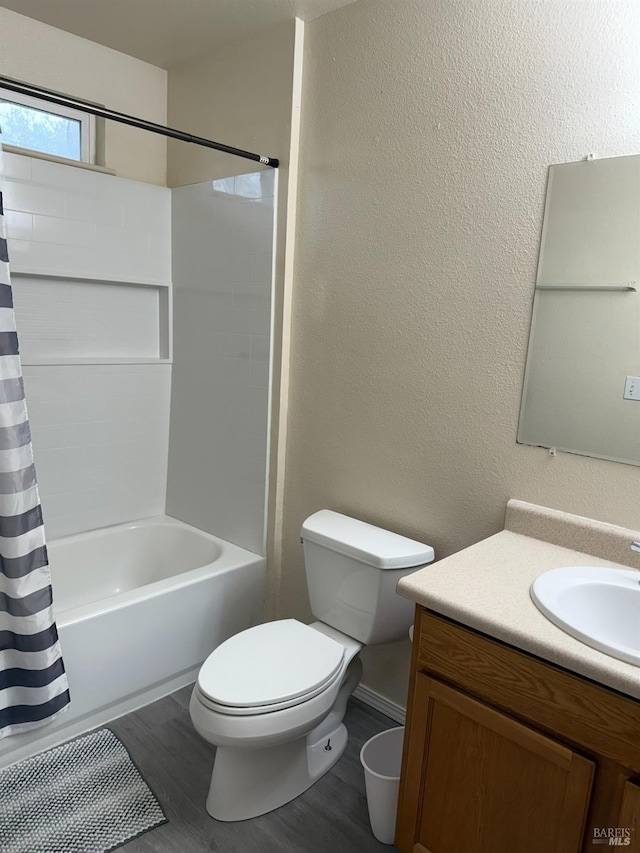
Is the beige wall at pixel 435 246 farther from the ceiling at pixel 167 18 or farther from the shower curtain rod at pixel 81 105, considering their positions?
the shower curtain rod at pixel 81 105

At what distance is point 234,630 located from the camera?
2498 millimetres

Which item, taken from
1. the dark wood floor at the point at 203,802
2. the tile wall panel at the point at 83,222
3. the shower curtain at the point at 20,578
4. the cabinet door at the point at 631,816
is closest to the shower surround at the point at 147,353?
the tile wall panel at the point at 83,222

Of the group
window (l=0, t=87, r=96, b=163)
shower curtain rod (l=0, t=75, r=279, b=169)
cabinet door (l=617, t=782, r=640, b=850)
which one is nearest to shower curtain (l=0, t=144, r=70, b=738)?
shower curtain rod (l=0, t=75, r=279, b=169)

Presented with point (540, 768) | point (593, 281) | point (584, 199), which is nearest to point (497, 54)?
point (584, 199)

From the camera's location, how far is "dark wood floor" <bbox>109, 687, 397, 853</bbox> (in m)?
1.68

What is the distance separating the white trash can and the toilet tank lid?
508mm

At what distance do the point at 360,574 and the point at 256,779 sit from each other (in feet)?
2.18

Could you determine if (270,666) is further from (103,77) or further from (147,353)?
(103,77)

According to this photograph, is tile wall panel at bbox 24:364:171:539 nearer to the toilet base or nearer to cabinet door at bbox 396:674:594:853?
the toilet base

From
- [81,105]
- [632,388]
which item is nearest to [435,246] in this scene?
[632,388]

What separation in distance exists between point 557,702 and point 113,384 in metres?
2.17

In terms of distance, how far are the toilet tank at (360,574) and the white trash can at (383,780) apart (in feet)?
0.97

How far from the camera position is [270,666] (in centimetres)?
175

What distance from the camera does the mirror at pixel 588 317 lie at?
5.04 feet
